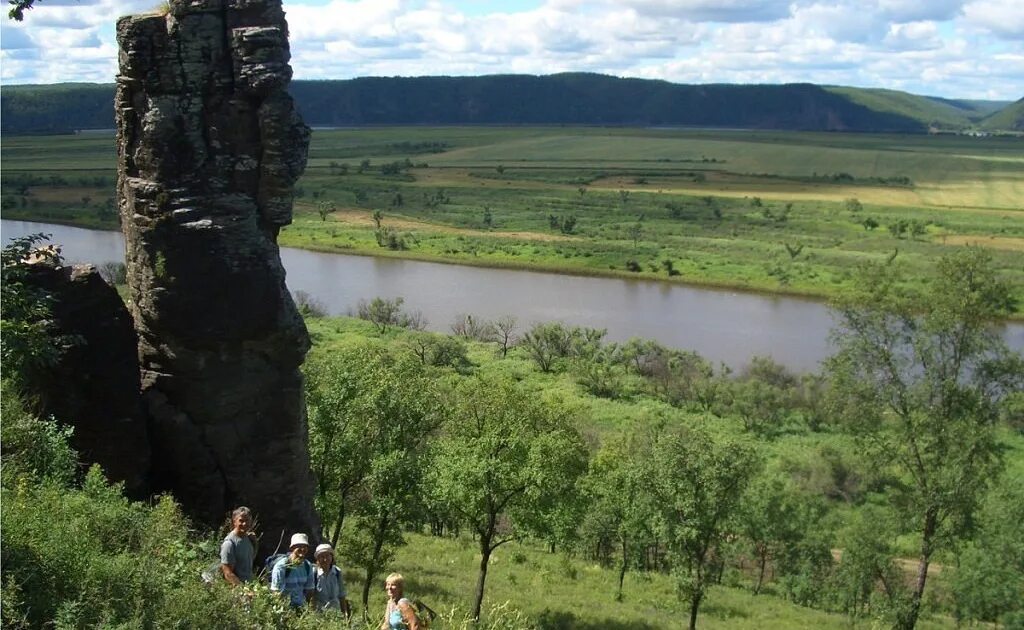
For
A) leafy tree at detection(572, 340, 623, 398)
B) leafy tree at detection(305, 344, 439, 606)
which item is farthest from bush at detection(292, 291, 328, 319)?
leafy tree at detection(305, 344, 439, 606)

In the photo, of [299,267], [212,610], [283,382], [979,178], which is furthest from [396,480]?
[979,178]

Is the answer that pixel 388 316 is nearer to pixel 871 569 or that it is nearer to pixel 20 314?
pixel 871 569

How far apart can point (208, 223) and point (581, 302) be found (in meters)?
57.5

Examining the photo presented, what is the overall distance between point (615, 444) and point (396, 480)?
15.4 m

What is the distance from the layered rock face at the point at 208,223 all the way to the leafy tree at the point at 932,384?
1433 cm

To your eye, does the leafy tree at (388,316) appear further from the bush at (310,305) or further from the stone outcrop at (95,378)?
the stone outcrop at (95,378)

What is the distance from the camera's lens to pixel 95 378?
13.5 m

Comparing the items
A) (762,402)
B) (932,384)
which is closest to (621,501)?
(932,384)

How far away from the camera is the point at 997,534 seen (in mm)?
24750

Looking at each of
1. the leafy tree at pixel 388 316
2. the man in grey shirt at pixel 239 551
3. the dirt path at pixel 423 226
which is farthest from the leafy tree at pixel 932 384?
the dirt path at pixel 423 226

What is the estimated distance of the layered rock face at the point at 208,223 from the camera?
46.0ft

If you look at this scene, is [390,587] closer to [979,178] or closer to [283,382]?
[283,382]

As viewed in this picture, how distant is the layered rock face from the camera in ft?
46.0

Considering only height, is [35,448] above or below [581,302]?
above
